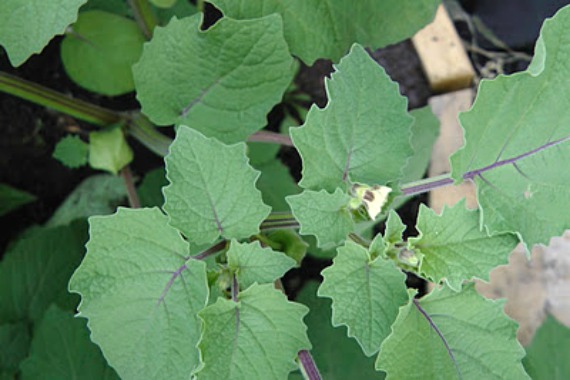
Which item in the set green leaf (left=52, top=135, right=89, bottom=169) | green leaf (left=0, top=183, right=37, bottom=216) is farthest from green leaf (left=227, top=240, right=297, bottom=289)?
green leaf (left=0, top=183, right=37, bottom=216)

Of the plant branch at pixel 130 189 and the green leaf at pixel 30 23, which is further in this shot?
the plant branch at pixel 130 189

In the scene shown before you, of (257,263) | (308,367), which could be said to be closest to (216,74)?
(257,263)

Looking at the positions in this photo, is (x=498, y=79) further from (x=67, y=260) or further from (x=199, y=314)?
A: (x=67, y=260)

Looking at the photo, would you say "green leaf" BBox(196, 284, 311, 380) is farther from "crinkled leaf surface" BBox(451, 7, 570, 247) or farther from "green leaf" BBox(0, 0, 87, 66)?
"green leaf" BBox(0, 0, 87, 66)

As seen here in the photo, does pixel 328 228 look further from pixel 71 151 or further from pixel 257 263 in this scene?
pixel 71 151

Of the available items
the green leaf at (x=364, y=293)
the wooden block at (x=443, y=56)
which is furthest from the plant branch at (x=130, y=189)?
the wooden block at (x=443, y=56)

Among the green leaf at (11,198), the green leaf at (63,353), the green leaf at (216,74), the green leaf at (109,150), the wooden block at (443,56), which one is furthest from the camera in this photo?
the wooden block at (443,56)

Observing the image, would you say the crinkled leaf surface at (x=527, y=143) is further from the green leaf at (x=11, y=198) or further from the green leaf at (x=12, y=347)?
the green leaf at (x=11, y=198)

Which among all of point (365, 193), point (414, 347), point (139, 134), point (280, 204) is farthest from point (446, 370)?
point (139, 134)
